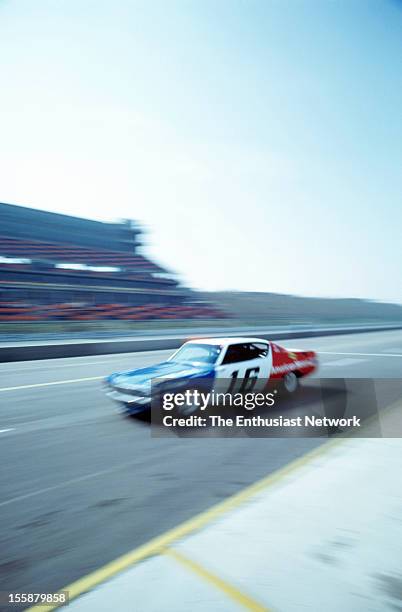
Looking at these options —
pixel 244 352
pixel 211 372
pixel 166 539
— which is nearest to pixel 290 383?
pixel 244 352

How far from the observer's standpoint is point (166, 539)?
2.73 meters

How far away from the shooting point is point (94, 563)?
2.56 meters

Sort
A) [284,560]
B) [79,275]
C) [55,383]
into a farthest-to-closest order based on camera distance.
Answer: [79,275] → [55,383] → [284,560]

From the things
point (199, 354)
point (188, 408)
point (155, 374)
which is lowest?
point (188, 408)

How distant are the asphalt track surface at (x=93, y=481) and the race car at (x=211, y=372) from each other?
54 cm

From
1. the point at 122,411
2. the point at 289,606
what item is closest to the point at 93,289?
the point at 122,411

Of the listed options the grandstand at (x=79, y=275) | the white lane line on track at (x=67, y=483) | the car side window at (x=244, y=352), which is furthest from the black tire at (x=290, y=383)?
the grandstand at (x=79, y=275)

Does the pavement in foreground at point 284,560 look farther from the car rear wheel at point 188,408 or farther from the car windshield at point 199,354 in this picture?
the car windshield at point 199,354

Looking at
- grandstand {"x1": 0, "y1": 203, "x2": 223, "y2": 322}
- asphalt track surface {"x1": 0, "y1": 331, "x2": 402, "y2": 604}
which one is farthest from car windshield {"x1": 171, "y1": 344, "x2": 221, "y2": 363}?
grandstand {"x1": 0, "y1": 203, "x2": 223, "y2": 322}

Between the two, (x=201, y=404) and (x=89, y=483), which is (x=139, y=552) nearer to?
(x=89, y=483)

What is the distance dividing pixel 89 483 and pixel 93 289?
33099 millimetres

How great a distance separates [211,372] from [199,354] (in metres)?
0.67

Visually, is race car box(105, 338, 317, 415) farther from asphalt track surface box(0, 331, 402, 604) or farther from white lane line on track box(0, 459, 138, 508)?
A: white lane line on track box(0, 459, 138, 508)

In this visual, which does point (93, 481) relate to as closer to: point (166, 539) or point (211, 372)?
point (166, 539)
